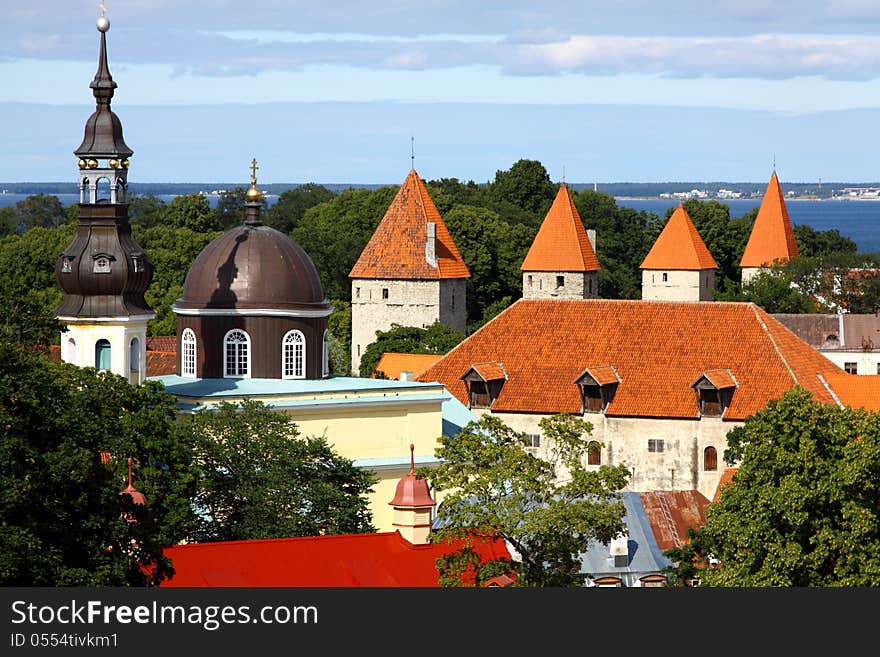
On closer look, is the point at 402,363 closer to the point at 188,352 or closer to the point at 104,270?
the point at 188,352

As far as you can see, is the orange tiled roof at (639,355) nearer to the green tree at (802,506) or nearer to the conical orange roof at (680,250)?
the green tree at (802,506)

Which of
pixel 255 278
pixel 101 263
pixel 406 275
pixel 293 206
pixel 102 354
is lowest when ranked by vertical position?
pixel 102 354

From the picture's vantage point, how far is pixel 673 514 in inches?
2424

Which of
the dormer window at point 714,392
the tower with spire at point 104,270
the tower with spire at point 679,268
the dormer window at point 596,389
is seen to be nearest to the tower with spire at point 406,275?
the tower with spire at point 679,268

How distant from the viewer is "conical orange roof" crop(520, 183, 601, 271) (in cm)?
10656

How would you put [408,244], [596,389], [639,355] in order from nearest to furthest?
[596,389], [639,355], [408,244]

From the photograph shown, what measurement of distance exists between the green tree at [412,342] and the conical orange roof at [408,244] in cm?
420

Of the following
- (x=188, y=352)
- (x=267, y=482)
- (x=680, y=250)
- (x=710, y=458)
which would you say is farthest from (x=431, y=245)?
(x=267, y=482)

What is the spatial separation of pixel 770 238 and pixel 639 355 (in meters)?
58.4

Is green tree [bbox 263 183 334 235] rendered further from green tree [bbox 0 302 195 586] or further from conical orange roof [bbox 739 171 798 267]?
green tree [bbox 0 302 195 586]

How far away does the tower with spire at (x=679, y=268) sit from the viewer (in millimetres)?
119750

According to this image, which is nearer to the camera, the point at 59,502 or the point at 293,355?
the point at 59,502

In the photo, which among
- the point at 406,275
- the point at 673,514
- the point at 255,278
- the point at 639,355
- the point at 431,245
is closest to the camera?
the point at 255,278

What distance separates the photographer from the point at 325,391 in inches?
2283
